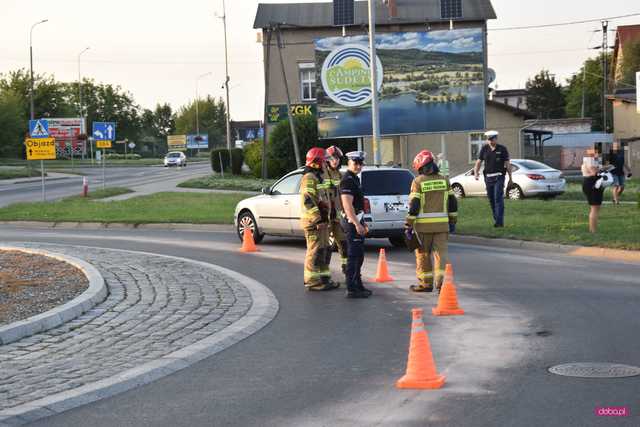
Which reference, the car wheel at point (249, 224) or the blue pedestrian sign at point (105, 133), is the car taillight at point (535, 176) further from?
the blue pedestrian sign at point (105, 133)

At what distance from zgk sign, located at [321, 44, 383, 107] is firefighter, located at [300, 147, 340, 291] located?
2381 centimetres

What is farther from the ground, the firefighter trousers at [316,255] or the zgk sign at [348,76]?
the zgk sign at [348,76]

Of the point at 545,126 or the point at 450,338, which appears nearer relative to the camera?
the point at 450,338

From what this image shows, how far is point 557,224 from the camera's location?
19406 mm

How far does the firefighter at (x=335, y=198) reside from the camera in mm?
12602

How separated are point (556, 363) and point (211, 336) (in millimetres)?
3339

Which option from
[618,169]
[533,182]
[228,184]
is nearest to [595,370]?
[618,169]

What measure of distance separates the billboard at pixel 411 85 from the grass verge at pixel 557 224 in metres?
10.6

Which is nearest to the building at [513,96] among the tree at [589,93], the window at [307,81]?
the tree at [589,93]

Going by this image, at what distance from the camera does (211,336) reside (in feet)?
30.3

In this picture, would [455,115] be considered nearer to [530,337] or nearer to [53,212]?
[53,212]

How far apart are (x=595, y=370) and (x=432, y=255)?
15.6 ft

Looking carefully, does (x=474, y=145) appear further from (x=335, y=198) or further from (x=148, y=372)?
(x=148, y=372)

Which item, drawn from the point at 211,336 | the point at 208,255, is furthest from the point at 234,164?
the point at 211,336
